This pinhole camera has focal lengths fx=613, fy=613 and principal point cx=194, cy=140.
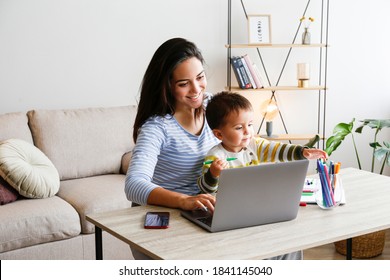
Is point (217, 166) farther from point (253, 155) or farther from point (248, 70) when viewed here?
point (248, 70)

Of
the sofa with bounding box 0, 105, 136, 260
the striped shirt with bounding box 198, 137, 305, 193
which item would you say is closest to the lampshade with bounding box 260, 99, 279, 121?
the sofa with bounding box 0, 105, 136, 260

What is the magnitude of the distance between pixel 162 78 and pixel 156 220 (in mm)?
511

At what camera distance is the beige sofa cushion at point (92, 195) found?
120 inches

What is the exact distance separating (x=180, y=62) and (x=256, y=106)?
94.5 inches

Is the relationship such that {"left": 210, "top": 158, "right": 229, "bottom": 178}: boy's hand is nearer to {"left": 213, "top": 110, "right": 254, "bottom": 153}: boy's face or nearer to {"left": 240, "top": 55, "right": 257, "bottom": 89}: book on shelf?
{"left": 213, "top": 110, "right": 254, "bottom": 153}: boy's face

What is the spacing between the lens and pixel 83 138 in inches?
139

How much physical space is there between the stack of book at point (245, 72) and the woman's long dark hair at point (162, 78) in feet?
6.45

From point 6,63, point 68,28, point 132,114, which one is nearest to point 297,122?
point 132,114

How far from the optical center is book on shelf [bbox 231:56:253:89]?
158 inches

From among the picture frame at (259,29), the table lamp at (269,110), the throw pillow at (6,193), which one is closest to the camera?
the throw pillow at (6,193)

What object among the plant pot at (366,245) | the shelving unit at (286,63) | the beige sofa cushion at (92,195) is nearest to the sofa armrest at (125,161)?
the beige sofa cushion at (92,195)

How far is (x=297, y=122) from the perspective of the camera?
4.46m

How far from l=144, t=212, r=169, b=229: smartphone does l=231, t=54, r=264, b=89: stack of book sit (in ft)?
7.60

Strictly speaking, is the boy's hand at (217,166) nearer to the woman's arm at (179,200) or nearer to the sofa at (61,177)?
the woman's arm at (179,200)
